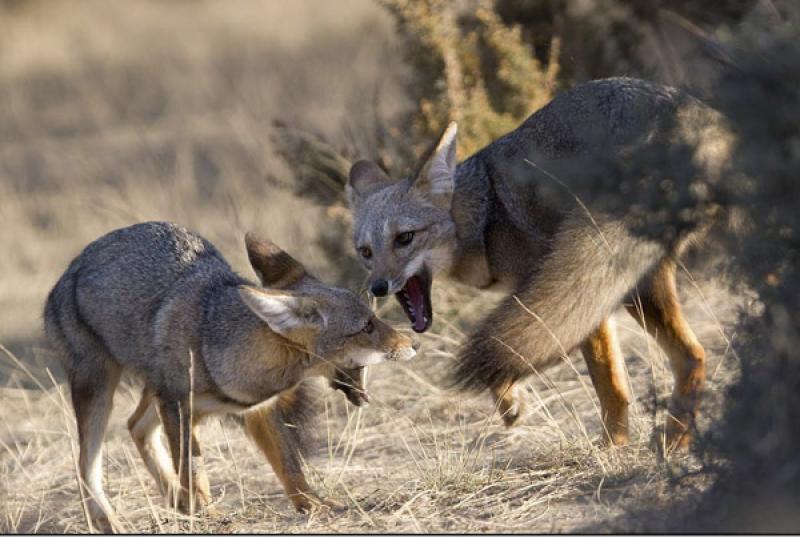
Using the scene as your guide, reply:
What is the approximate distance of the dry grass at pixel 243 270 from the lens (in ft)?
19.0

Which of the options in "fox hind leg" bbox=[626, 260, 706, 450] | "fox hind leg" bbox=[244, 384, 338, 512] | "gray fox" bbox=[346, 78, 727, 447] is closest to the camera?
"gray fox" bbox=[346, 78, 727, 447]

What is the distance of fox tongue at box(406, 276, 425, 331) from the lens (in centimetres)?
686

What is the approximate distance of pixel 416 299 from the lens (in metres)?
6.91

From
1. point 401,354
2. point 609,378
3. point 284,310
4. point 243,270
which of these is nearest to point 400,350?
point 401,354

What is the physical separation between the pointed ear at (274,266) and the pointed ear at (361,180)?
1.15 meters

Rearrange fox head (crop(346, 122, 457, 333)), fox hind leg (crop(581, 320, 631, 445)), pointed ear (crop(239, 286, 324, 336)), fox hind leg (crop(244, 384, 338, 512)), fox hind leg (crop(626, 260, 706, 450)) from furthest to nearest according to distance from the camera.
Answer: fox head (crop(346, 122, 457, 333))
fox hind leg (crop(581, 320, 631, 445))
fox hind leg (crop(626, 260, 706, 450))
fox hind leg (crop(244, 384, 338, 512))
pointed ear (crop(239, 286, 324, 336))

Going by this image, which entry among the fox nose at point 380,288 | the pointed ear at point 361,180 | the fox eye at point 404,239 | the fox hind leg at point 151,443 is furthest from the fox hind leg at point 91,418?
the pointed ear at point 361,180

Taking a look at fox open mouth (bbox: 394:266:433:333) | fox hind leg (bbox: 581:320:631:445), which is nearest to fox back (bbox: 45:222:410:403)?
fox open mouth (bbox: 394:266:433:333)

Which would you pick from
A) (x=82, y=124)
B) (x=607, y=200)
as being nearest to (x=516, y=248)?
(x=607, y=200)

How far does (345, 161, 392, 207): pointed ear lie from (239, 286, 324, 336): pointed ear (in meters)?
1.64

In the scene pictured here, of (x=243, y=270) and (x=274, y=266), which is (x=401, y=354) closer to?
(x=274, y=266)

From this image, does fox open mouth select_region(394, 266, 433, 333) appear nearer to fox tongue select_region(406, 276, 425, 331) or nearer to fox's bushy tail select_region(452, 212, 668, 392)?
fox tongue select_region(406, 276, 425, 331)

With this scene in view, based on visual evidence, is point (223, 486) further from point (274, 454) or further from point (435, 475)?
point (435, 475)

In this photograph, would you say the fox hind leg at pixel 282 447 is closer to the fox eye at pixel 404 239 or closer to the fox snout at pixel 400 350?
the fox snout at pixel 400 350
